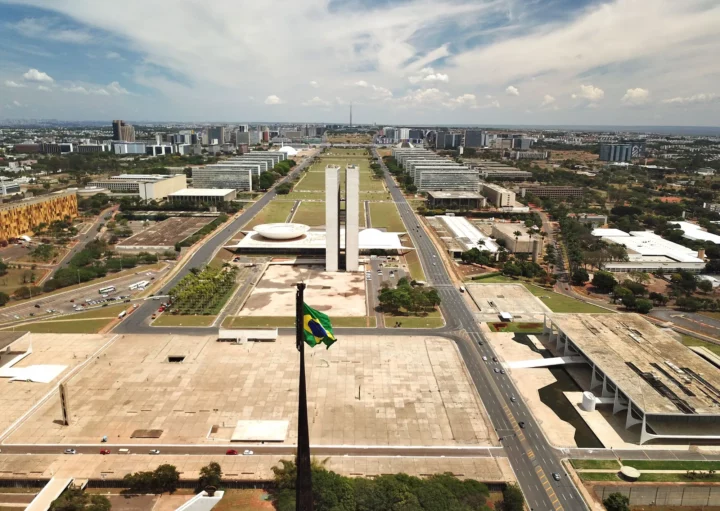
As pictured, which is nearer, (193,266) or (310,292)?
(310,292)

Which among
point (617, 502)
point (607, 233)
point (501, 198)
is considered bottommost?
point (617, 502)

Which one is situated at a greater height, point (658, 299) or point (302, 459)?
point (302, 459)

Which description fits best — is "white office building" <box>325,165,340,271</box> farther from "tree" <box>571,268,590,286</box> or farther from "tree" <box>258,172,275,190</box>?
"tree" <box>258,172,275,190</box>

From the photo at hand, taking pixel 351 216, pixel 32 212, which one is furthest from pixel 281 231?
pixel 32 212

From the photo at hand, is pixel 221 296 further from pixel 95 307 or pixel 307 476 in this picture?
pixel 307 476

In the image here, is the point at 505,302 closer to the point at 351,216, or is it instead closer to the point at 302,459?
the point at 351,216

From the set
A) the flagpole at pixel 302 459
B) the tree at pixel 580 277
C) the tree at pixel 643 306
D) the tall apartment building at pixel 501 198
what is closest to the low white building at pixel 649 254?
the tree at pixel 580 277

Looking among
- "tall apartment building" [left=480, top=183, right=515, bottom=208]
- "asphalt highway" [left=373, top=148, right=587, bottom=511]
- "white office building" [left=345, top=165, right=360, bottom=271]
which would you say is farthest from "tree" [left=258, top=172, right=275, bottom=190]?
"asphalt highway" [left=373, top=148, right=587, bottom=511]
